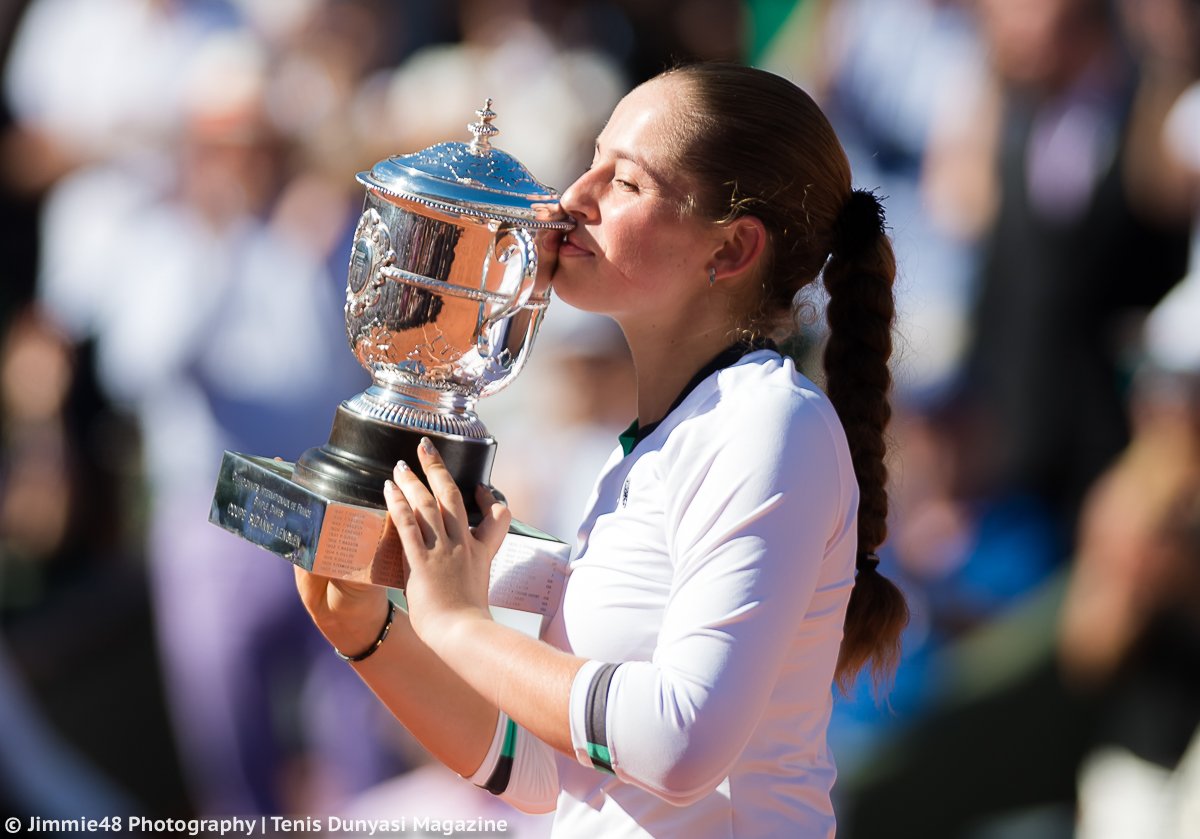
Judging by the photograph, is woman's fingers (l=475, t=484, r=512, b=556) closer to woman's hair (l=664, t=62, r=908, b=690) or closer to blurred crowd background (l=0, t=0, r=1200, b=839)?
woman's hair (l=664, t=62, r=908, b=690)

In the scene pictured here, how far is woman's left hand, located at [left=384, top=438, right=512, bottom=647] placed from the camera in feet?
5.74

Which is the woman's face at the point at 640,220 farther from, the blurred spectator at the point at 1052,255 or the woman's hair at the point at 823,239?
the blurred spectator at the point at 1052,255

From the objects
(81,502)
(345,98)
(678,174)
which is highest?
(678,174)

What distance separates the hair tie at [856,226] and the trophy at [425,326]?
1.15ft

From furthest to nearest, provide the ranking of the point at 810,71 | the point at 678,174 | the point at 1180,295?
1. the point at 810,71
2. the point at 1180,295
3. the point at 678,174

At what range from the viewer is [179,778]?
5375mm

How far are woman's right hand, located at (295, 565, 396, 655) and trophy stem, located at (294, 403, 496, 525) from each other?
0.60 feet

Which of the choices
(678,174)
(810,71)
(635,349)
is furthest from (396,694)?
(810,71)

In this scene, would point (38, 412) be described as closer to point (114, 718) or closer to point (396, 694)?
point (114, 718)

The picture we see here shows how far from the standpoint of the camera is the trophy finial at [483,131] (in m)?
2.07

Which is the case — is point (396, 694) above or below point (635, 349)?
below

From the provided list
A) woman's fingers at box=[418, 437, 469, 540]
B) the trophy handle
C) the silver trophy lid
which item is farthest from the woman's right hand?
the silver trophy lid

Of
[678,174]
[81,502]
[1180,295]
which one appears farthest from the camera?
[81,502]

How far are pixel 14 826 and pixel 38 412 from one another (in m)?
1.45
